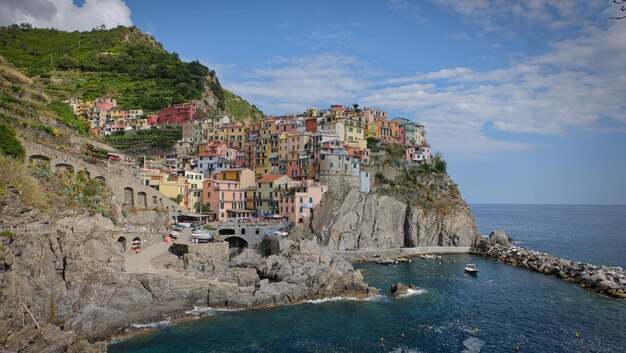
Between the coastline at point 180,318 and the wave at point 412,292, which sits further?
the wave at point 412,292

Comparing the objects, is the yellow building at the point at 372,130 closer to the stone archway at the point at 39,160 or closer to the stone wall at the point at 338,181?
the stone wall at the point at 338,181

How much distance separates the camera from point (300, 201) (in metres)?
65.9

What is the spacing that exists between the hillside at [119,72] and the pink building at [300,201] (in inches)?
Result: 2179

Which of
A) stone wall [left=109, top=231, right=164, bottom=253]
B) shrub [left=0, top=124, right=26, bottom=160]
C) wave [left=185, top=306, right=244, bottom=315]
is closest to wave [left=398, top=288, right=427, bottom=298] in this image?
wave [left=185, top=306, right=244, bottom=315]

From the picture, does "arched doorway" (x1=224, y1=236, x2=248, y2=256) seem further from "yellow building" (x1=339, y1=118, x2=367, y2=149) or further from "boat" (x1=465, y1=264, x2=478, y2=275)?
"yellow building" (x1=339, y1=118, x2=367, y2=149)

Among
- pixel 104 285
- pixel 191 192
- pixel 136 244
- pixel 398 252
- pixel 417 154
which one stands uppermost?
pixel 417 154

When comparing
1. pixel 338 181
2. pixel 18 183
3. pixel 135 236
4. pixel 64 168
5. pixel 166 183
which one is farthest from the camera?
pixel 338 181

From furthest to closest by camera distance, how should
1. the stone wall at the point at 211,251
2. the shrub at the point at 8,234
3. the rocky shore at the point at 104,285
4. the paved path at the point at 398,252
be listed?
the paved path at the point at 398,252 → the stone wall at the point at 211,251 → the shrub at the point at 8,234 → the rocky shore at the point at 104,285

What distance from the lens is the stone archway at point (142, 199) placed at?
55906mm

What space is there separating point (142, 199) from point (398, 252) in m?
35.9

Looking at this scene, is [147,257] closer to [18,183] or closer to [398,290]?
[18,183]

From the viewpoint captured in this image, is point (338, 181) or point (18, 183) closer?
point (18, 183)

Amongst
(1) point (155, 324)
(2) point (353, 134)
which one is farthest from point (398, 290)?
(2) point (353, 134)

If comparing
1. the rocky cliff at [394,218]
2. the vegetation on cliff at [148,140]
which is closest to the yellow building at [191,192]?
the rocky cliff at [394,218]
